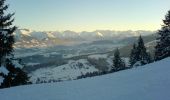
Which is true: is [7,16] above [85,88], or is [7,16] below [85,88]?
above

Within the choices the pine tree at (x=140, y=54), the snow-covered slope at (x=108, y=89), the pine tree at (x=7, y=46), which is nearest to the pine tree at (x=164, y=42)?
the pine tree at (x=140, y=54)

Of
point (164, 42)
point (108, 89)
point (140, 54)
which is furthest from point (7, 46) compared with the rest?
point (140, 54)

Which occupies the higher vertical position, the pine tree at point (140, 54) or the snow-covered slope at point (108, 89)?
the snow-covered slope at point (108, 89)

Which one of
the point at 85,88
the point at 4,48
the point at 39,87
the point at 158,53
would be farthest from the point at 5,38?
the point at 158,53

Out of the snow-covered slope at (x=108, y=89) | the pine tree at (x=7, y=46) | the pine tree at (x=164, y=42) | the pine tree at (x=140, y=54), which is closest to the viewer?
the snow-covered slope at (x=108, y=89)

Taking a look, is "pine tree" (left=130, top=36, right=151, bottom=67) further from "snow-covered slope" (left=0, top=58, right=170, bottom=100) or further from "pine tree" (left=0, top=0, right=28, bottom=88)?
"snow-covered slope" (left=0, top=58, right=170, bottom=100)

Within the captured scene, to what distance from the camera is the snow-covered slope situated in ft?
41.8

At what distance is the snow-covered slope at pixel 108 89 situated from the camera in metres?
A: 12.7

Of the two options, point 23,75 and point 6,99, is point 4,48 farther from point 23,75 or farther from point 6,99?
point 6,99

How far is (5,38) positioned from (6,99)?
1793 centimetres

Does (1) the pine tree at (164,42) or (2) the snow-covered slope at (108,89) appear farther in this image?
(1) the pine tree at (164,42)

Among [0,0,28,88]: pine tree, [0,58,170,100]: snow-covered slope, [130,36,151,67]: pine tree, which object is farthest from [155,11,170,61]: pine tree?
[0,58,170,100]: snow-covered slope

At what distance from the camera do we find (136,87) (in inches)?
543

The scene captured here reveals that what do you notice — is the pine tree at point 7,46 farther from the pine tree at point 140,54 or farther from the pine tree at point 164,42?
the pine tree at point 140,54
